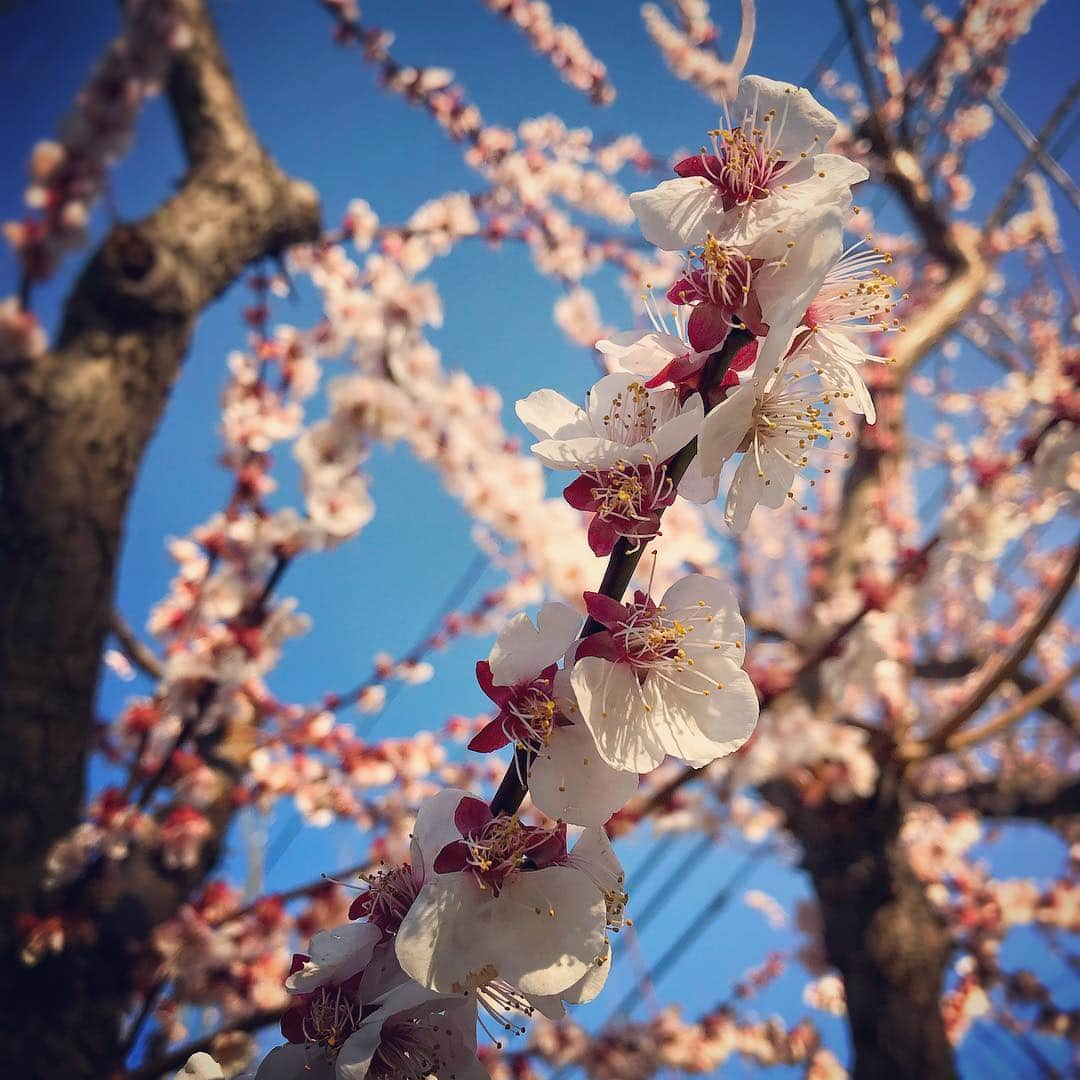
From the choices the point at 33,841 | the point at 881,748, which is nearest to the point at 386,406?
the point at 33,841

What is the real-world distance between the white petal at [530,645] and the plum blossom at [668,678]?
2cm

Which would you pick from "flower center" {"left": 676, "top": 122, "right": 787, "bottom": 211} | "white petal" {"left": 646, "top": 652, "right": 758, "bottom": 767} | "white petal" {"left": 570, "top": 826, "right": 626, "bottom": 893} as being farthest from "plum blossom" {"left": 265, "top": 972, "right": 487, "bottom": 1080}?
"flower center" {"left": 676, "top": 122, "right": 787, "bottom": 211}

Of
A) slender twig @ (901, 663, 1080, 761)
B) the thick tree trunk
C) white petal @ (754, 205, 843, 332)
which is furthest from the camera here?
the thick tree trunk

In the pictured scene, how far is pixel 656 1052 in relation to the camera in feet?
8.58

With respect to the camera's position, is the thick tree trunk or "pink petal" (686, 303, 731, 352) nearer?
"pink petal" (686, 303, 731, 352)

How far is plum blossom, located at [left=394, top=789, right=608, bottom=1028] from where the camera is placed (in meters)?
0.39

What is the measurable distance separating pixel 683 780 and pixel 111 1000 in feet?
3.54

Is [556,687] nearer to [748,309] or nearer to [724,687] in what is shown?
[724,687]

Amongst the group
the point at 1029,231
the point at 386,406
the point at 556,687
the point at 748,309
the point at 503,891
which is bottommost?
→ the point at 503,891

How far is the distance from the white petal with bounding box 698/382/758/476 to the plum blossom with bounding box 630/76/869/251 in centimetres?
12

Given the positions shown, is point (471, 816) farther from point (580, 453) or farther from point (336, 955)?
point (580, 453)

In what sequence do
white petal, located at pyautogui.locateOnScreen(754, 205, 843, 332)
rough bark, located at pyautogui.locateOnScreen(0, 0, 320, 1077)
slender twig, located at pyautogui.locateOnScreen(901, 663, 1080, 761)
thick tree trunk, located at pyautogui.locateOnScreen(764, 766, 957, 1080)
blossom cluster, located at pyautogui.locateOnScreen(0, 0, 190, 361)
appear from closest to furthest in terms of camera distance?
white petal, located at pyautogui.locateOnScreen(754, 205, 843, 332) → rough bark, located at pyautogui.locateOnScreen(0, 0, 320, 1077) → slender twig, located at pyautogui.locateOnScreen(901, 663, 1080, 761) → blossom cluster, located at pyautogui.locateOnScreen(0, 0, 190, 361) → thick tree trunk, located at pyautogui.locateOnScreen(764, 766, 957, 1080)

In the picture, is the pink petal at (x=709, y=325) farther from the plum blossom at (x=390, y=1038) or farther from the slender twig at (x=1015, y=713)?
the slender twig at (x=1015, y=713)

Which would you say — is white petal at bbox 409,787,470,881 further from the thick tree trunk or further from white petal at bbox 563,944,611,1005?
the thick tree trunk
